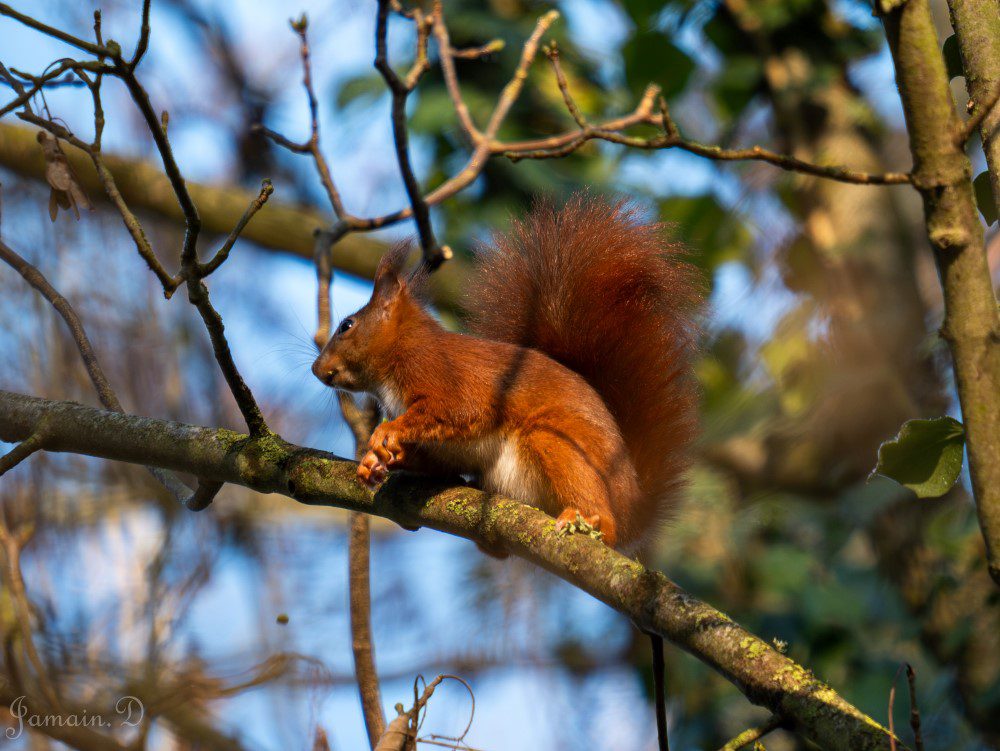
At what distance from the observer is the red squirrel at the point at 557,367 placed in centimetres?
203

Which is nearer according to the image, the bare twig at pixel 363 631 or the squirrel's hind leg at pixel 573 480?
the bare twig at pixel 363 631


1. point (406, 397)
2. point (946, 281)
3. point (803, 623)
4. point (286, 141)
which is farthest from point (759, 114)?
point (946, 281)

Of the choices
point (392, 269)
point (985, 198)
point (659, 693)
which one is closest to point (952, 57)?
point (985, 198)

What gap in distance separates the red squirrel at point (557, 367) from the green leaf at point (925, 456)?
826 millimetres

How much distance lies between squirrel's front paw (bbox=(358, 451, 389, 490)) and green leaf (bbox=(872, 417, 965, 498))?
2.63ft

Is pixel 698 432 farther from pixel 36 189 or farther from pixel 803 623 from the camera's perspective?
pixel 36 189

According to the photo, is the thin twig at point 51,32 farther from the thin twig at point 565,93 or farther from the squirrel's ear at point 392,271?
the squirrel's ear at point 392,271

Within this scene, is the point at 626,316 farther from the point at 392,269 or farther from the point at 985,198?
the point at 985,198

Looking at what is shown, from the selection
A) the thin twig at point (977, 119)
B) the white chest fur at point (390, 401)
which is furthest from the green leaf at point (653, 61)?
the thin twig at point (977, 119)

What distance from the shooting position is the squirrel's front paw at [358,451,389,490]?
1647 millimetres

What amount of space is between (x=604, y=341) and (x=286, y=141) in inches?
35.5

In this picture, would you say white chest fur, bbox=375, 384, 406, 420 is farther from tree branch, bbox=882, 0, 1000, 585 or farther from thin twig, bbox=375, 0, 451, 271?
tree branch, bbox=882, 0, 1000, 585

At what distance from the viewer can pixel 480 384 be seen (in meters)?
2.10

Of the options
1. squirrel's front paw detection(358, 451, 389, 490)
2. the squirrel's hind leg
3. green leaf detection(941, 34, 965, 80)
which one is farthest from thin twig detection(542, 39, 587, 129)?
the squirrel's hind leg
